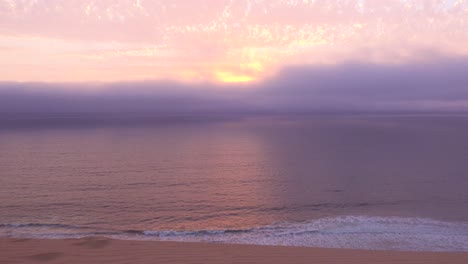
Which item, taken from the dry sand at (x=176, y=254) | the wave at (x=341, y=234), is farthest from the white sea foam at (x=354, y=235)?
the dry sand at (x=176, y=254)

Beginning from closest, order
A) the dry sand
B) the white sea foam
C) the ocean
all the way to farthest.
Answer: the dry sand
the white sea foam
the ocean

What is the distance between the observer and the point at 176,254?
862cm

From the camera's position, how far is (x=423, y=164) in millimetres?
34062

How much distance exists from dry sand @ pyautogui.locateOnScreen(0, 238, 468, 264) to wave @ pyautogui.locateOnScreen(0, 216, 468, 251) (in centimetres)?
332

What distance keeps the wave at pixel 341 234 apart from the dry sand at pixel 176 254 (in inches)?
131

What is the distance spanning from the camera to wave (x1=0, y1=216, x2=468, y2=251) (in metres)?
12.6

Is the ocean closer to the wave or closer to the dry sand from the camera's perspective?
the wave

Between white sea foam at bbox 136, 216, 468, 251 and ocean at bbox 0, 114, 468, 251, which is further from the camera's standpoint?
ocean at bbox 0, 114, 468, 251

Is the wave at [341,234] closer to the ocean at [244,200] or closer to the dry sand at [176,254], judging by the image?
the ocean at [244,200]

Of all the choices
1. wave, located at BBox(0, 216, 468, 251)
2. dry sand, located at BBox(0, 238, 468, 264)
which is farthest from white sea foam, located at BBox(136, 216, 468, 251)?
dry sand, located at BBox(0, 238, 468, 264)

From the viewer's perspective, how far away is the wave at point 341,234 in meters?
12.6

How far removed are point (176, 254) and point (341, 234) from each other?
24.0 feet

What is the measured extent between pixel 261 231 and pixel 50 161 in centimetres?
2679

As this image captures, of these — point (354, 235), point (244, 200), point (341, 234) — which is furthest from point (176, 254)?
point (244, 200)
